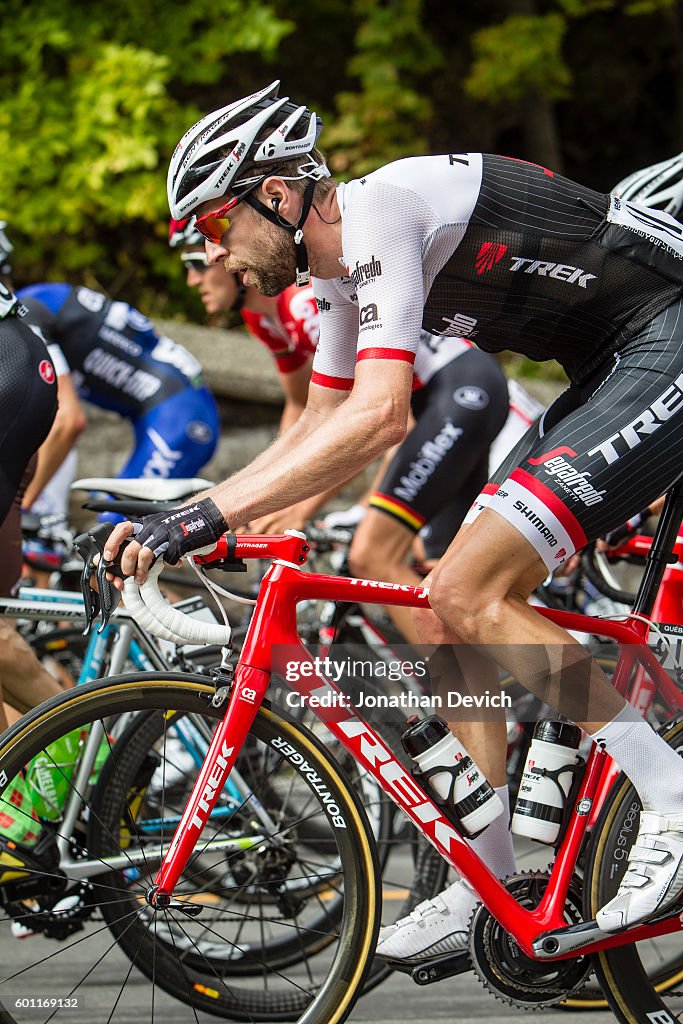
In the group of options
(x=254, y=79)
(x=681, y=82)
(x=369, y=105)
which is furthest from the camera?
(x=681, y=82)

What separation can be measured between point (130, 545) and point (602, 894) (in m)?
1.43

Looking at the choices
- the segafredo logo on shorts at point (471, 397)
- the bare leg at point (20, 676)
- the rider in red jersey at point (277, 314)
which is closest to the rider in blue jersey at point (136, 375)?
the rider in red jersey at point (277, 314)

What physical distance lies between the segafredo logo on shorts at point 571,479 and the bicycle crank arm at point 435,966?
1156mm

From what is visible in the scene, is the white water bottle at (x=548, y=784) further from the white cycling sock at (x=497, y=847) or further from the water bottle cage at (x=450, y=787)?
the water bottle cage at (x=450, y=787)

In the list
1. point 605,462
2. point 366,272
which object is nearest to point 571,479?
point 605,462

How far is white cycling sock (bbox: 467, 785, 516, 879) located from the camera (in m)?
2.83

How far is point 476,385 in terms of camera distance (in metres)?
4.95

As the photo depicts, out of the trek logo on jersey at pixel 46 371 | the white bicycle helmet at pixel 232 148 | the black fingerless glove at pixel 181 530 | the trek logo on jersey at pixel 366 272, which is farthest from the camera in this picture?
the trek logo on jersey at pixel 46 371

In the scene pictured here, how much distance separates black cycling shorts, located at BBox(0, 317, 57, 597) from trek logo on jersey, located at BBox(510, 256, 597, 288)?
1620mm

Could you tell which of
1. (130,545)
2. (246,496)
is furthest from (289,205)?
(130,545)

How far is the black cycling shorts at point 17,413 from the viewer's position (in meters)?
3.58

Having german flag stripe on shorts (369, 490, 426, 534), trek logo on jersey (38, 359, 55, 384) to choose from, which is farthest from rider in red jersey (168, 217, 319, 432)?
trek logo on jersey (38, 359, 55, 384)

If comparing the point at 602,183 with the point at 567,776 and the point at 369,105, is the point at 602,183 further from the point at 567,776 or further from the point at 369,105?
the point at 567,776

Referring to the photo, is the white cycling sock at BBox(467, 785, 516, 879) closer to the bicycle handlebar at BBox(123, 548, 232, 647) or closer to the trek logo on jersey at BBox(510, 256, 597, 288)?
the bicycle handlebar at BBox(123, 548, 232, 647)
